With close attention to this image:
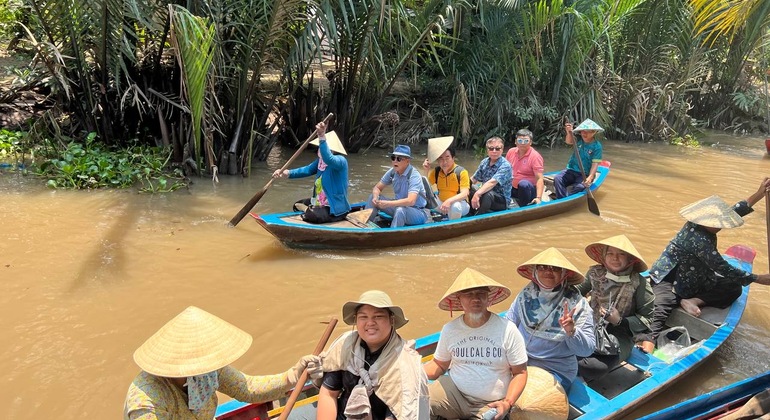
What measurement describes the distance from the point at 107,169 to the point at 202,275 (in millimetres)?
3291

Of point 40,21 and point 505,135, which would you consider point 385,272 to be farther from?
point 505,135

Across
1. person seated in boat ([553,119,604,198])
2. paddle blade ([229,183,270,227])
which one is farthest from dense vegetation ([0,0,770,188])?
person seated in boat ([553,119,604,198])

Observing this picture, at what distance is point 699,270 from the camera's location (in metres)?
4.24

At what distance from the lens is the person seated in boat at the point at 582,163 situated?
7621mm

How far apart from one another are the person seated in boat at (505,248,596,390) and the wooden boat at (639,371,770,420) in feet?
1.64

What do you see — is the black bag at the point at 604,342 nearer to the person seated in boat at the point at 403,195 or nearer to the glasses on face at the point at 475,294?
the glasses on face at the point at 475,294

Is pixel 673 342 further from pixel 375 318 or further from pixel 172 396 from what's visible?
pixel 172 396

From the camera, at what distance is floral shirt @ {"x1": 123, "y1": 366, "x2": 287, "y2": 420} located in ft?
6.67

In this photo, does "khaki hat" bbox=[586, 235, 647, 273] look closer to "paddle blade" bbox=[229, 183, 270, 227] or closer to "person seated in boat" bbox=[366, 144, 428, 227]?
"person seated in boat" bbox=[366, 144, 428, 227]

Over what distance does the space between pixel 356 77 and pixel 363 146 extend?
57.8 inches

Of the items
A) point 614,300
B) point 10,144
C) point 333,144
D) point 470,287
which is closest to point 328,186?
point 333,144

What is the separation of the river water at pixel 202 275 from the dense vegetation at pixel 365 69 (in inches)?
50.2

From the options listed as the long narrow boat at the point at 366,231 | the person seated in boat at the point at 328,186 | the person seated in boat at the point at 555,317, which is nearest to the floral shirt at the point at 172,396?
the person seated in boat at the point at 555,317

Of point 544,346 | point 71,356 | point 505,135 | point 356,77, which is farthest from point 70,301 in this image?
point 505,135
